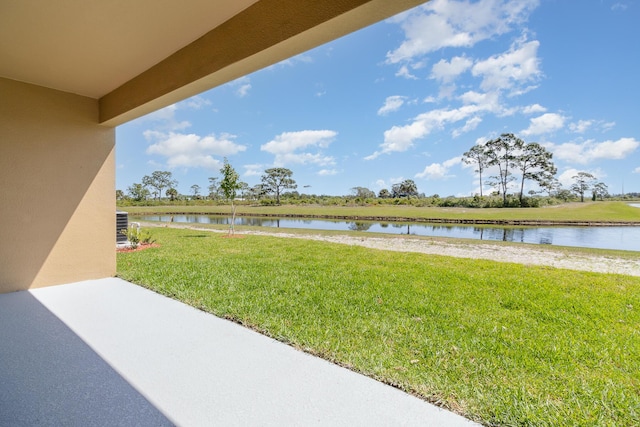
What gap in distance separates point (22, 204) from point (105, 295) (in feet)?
4.57

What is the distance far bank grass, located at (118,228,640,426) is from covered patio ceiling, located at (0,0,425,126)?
2.03 m

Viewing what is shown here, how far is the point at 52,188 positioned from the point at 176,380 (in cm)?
324

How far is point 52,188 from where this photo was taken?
3.53m

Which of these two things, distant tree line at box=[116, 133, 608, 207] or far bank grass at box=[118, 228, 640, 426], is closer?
far bank grass at box=[118, 228, 640, 426]

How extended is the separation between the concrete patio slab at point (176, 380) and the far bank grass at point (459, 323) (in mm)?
Result: 200

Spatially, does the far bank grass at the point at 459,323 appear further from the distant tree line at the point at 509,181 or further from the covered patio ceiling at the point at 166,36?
the distant tree line at the point at 509,181

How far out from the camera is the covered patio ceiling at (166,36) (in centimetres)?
168

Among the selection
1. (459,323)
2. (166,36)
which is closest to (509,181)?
(459,323)

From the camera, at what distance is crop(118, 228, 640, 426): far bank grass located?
1.59 m

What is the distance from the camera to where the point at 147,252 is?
6.03m

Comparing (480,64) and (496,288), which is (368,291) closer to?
(496,288)

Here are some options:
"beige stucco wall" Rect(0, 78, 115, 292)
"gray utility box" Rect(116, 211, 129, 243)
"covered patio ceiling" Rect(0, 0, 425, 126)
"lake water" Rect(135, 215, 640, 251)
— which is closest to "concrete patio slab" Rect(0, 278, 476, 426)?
"beige stucco wall" Rect(0, 78, 115, 292)

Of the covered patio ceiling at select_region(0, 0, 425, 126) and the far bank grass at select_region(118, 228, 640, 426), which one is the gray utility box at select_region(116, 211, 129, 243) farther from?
the covered patio ceiling at select_region(0, 0, 425, 126)

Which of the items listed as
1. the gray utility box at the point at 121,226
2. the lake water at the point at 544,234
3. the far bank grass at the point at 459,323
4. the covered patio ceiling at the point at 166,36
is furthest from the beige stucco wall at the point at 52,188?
the lake water at the point at 544,234
